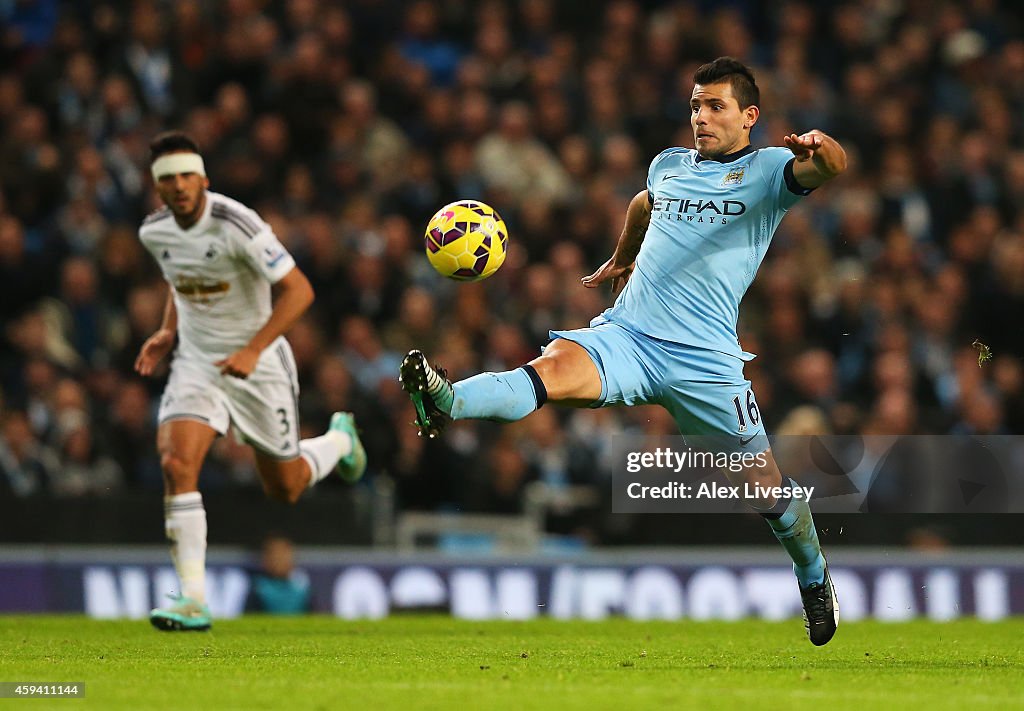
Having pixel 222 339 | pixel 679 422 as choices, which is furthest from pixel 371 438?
pixel 679 422

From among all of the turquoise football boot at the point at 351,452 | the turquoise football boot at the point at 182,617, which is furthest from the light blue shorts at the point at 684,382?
the turquoise football boot at the point at 351,452

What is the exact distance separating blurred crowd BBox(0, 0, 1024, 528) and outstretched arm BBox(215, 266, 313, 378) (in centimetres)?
274

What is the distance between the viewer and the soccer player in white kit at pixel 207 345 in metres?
9.11

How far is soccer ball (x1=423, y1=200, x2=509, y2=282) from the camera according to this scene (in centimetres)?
784

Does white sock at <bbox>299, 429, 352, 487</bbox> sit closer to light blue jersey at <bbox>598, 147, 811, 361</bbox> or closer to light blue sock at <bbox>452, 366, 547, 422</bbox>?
light blue jersey at <bbox>598, 147, 811, 361</bbox>

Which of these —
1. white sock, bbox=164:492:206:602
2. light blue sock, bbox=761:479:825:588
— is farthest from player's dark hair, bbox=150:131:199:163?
light blue sock, bbox=761:479:825:588

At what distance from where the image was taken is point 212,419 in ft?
30.8

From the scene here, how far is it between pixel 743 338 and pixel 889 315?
4.07 feet

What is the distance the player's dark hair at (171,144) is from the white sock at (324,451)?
6.56 ft

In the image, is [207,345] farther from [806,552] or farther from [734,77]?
[806,552]

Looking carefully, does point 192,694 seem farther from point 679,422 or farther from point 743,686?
point 679,422

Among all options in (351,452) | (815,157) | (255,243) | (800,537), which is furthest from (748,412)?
(351,452)

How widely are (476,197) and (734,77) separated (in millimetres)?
7395

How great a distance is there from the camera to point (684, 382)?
7531mm
